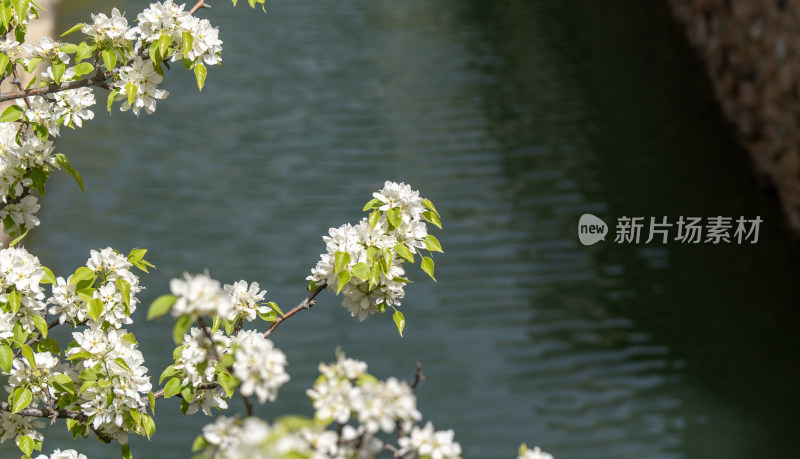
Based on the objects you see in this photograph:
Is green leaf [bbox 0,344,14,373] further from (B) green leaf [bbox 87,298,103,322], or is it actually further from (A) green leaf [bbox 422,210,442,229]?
(A) green leaf [bbox 422,210,442,229]

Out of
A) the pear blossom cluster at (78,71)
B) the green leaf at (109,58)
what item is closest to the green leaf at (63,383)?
the pear blossom cluster at (78,71)

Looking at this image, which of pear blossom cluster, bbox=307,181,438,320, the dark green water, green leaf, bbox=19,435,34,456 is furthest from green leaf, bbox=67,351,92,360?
the dark green water

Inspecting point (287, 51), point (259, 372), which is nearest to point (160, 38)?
point (259, 372)

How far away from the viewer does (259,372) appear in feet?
4.00

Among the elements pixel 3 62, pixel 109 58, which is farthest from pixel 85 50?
pixel 3 62

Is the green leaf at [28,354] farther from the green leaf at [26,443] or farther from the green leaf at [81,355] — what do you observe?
the green leaf at [26,443]

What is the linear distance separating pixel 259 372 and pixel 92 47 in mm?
1179

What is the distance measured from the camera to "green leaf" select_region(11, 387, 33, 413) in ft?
6.29

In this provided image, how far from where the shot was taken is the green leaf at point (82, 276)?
6.49 feet

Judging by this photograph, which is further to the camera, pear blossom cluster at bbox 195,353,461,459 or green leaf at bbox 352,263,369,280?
green leaf at bbox 352,263,369,280

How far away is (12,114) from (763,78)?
610 cm

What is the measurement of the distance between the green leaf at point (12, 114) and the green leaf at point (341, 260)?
2.69 ft

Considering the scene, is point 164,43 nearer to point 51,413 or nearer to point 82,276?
point 82,276

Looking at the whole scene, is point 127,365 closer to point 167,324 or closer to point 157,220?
point 167,324
